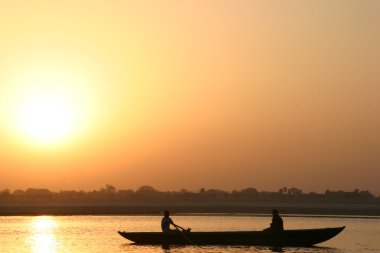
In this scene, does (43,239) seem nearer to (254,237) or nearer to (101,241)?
(101,241)

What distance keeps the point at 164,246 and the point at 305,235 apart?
7221 mm

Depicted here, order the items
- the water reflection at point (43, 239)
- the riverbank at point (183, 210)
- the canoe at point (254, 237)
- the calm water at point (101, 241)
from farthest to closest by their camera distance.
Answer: the riverbank at point (183, 210)
the water reflection at point (43, 239)
the canoe at point (254, 237)
the calm water at point (101, 241)

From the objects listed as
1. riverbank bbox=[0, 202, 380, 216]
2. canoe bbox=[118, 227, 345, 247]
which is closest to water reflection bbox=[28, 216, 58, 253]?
canoe bbox=[118, 227, 345, 247]

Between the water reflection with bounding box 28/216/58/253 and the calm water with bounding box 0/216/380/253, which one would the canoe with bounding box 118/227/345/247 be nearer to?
the calm water with bounding box 0/216/380/253

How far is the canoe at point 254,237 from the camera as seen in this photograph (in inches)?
1446

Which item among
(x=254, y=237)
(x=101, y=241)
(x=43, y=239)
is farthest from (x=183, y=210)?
(x=254, y=237)

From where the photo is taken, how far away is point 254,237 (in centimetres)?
3681

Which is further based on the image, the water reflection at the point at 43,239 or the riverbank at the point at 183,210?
the riverbank at the point at 183,210

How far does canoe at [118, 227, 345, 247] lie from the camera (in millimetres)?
36719

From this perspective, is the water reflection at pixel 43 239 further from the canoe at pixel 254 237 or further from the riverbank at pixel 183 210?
the riverbank at pixel 183 210

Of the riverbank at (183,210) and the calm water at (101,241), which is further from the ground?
the riverbank at (183,210)

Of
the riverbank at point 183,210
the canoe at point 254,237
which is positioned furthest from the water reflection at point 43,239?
the riverbank at point 183,210

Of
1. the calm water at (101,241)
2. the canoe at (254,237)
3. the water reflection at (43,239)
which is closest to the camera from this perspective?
the calm water at (101,241)

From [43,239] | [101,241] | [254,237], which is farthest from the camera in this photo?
[43,239]
